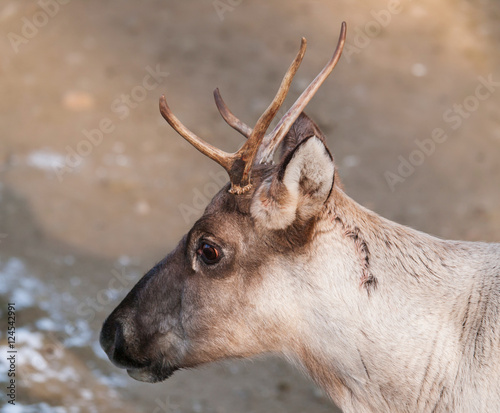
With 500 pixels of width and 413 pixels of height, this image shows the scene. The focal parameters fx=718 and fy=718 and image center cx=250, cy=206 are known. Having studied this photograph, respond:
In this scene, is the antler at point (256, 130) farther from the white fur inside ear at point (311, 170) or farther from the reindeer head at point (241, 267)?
the white fur inside ear at point (311, 170)

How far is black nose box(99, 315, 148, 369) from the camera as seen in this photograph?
4.13 metres

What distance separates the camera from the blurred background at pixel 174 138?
6.35 meters

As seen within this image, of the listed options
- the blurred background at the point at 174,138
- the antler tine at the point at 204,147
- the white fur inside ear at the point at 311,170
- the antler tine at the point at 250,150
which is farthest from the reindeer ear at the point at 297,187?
the blurred background at the point at 174,138

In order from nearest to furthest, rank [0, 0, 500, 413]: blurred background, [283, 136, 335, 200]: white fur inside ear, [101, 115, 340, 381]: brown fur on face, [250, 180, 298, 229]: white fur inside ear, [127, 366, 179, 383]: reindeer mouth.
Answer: [283, 136, 335, 200]: white fur inside ear → [250, 180, 298, 229]: white fur inside ear → [101, 115, 340, 381]: brown fur on face → [127, 366, 179, 383]: reindeer mouth → [0, 0, 500, 413]: blurred background

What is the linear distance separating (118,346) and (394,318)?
1.64 m

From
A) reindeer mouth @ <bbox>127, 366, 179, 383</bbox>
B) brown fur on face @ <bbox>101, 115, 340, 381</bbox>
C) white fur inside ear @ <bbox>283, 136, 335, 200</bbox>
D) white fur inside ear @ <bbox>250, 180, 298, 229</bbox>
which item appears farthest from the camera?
reindeer mouth @ <bbox>127, 366, 179, 383</bbox>

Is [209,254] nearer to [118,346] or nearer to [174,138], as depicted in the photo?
[118,346]

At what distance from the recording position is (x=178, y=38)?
9.68 metres

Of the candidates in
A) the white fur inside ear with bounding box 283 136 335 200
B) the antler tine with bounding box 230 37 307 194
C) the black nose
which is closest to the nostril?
the black nose

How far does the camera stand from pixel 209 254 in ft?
12.5

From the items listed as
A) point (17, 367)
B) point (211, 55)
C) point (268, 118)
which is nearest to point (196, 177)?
point (211, 55)

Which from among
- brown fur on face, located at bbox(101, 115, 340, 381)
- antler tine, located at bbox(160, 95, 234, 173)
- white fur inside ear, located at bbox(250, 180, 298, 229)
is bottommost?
brown fur on face, located at bbox(101, 115, 340, 381)

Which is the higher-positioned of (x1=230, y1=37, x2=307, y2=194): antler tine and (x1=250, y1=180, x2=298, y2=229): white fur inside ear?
(x1=230, y1=37, x2=307, y2=194): antler tine

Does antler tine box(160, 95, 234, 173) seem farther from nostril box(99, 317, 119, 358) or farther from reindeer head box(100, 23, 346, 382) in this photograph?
nostril box(99, 317, 119, 358)
